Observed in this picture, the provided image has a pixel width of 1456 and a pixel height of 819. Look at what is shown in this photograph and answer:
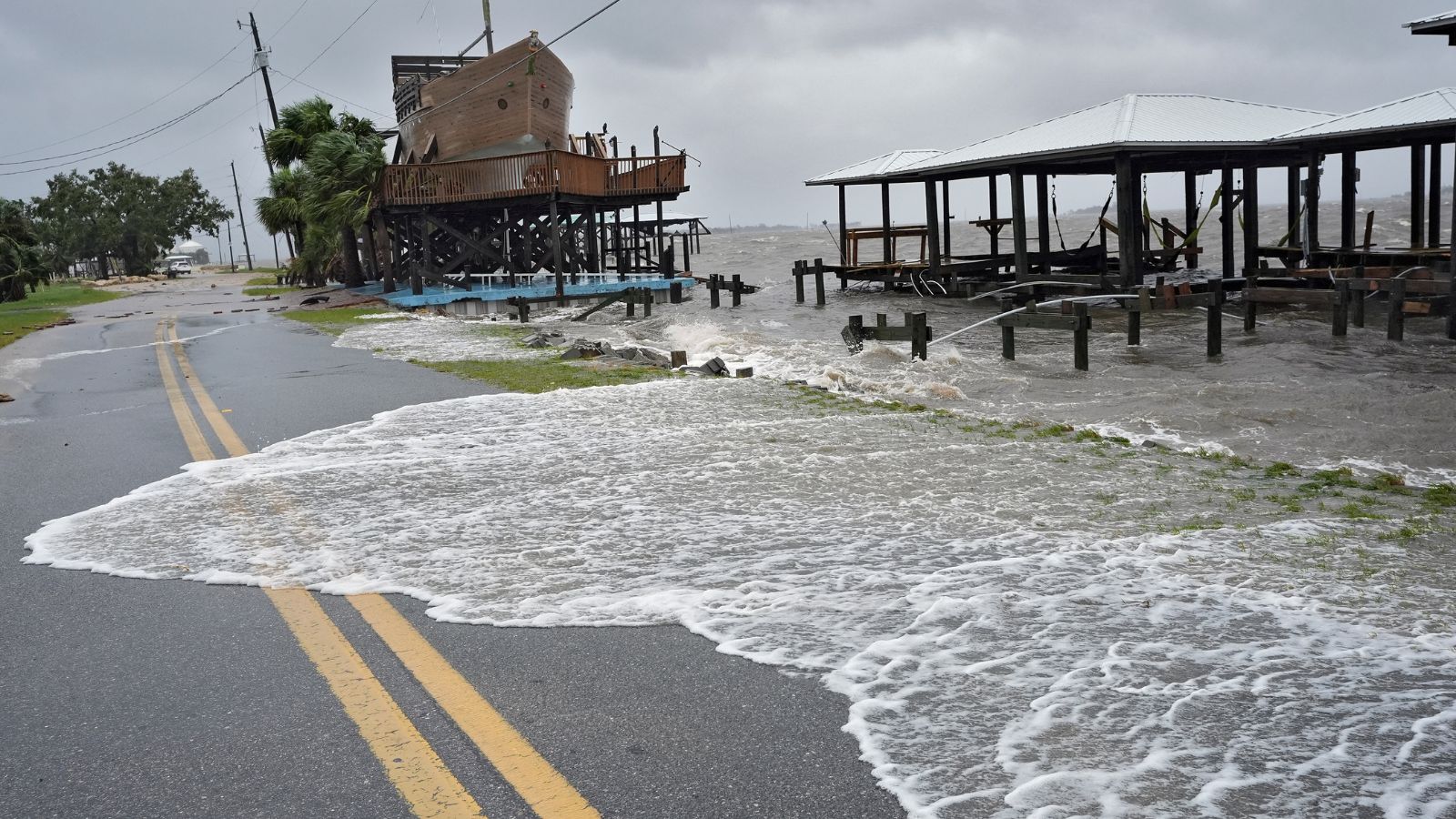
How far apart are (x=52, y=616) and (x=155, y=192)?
11054 cm

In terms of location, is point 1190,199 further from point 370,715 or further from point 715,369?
point 370,715

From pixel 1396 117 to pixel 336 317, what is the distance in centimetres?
2537

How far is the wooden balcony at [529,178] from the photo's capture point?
112 ft

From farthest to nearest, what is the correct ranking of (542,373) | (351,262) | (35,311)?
(351,262) < (35,311) < (542,373)

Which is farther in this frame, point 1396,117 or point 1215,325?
point 1396,117

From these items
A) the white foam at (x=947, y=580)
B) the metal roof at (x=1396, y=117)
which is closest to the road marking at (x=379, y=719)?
the white foam at (x=947, y=580)

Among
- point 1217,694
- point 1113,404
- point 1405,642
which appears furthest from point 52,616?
point 1113,404

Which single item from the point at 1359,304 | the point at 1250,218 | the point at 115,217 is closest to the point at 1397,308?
the point at 1359,304

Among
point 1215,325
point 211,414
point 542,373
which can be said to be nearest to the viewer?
point 211,414

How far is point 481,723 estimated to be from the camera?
3799 millimetres

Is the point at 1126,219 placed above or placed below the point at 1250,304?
above

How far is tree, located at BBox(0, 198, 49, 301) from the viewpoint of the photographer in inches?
2082

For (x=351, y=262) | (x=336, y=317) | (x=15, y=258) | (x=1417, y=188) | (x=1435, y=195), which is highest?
(x=15, y=258)

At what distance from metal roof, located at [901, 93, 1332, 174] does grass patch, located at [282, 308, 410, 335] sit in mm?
16161
